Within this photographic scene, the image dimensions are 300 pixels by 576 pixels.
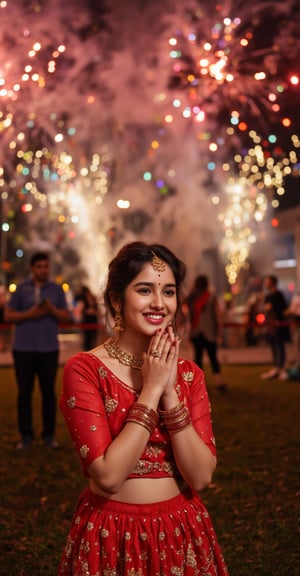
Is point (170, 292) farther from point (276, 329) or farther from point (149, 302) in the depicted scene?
point (276, 329)

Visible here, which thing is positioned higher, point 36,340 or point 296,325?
point 36,340

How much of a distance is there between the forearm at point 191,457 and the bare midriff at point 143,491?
0.09m

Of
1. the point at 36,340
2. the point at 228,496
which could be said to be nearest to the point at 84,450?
the point at 228,496

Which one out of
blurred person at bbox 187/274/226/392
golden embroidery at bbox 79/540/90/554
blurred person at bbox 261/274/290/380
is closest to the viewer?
golden embroidery at bbox 79/540/90/554

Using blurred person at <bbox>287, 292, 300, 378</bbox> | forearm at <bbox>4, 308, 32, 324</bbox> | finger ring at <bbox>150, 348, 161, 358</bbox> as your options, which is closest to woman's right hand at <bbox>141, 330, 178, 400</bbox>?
finger ring at <bbox>150, 348, 161, 358</bbox>

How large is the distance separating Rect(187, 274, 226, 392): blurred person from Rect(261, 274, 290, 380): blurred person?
1958mm

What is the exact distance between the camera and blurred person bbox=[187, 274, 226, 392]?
10.4 m

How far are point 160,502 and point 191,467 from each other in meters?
0.18

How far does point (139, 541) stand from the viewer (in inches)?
87.7

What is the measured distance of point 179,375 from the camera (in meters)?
2.44

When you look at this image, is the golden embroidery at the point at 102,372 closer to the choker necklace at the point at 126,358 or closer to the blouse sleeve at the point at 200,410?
the choker necklace at the point at 126,358

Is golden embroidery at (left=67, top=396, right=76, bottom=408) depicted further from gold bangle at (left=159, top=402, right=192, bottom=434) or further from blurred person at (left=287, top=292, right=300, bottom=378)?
blurred person at (left=287, top=292, right=300, bottom=378)

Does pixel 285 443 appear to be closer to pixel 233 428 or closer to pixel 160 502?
pixel 233 428

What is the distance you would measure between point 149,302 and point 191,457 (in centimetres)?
53
